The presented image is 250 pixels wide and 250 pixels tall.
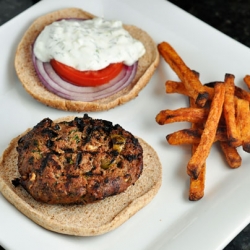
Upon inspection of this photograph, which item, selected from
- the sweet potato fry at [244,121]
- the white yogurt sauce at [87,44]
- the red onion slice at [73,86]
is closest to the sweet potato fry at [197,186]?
the sweet potato fry at [244,121]

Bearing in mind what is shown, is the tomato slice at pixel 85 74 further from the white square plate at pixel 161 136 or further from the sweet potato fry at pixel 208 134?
the sweet potato fry at pixel 208 134

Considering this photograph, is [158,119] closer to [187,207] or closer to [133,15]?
[187,207]

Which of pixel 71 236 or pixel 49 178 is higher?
pixel 49 178

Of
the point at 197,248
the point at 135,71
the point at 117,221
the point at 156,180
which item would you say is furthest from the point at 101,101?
the point at 197,248

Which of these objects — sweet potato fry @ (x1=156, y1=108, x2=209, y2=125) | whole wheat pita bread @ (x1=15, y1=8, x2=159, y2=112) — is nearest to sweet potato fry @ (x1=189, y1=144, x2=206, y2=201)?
sweet potato fry @ (x1=156, y1=108, x2=209, y2=125)

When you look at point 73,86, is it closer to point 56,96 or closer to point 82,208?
point 56,96

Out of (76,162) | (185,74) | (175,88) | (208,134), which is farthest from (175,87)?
(76,162)
